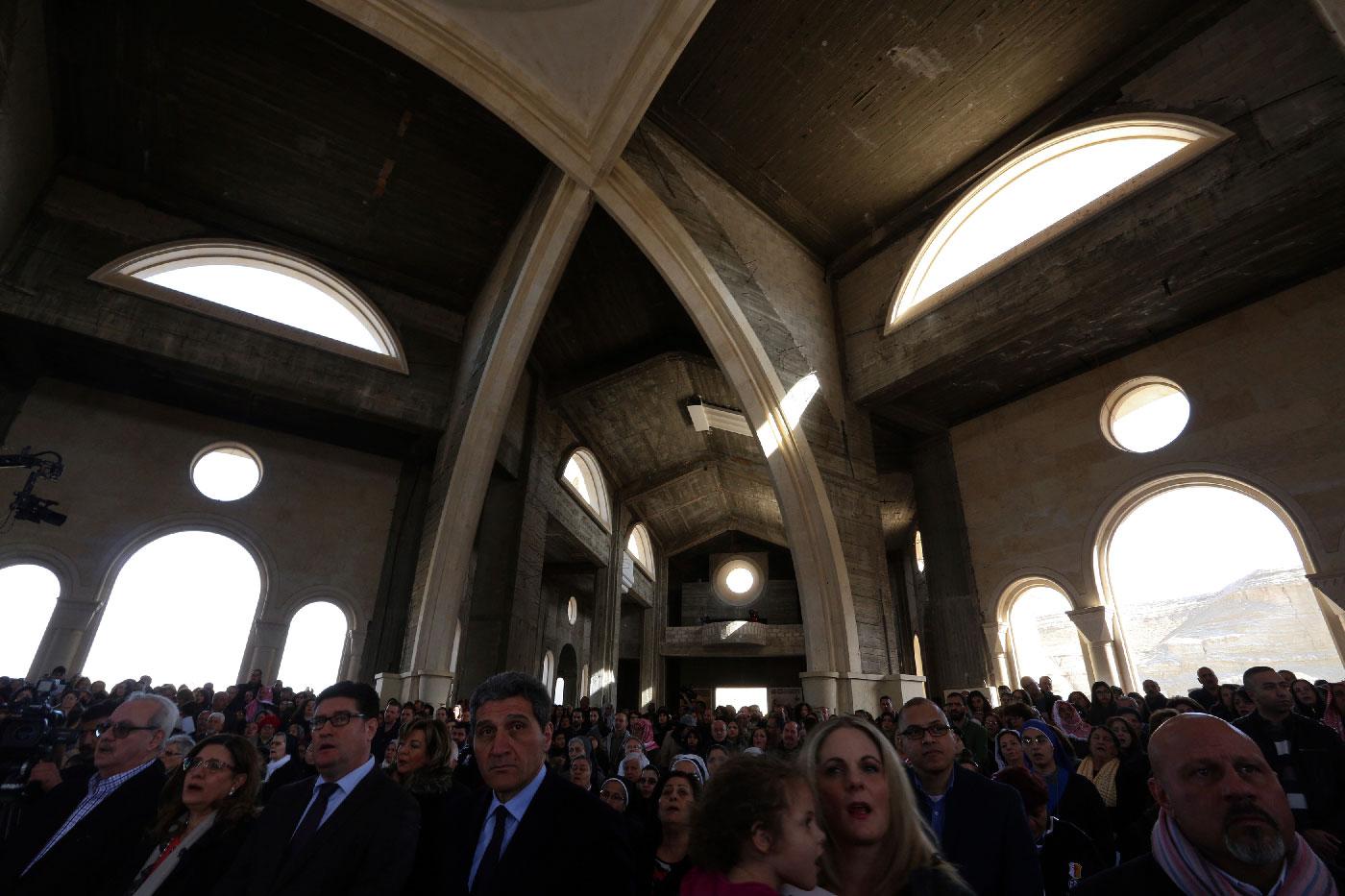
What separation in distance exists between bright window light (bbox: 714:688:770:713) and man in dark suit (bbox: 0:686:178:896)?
20.9 meters

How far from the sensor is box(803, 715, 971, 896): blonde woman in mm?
1393

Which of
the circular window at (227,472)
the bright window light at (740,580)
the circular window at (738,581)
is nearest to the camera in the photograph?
the circular window at (227,472)

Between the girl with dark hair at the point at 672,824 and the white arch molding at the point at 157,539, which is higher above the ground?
the white arch molding at the point at 157,539

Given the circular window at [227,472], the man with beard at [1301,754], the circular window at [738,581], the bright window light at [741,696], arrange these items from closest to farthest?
the man with beard at [1301,754], the circular window at [227,472], the bright window light at [741,696], the circular window at [738,581]

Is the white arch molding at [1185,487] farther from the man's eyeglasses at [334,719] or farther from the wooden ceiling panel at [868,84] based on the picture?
the man's eyeglasses at [334,719]

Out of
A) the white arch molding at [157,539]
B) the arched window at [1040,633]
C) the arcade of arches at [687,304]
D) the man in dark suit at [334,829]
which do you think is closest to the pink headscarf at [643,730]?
the arcade of arches at [687,304]

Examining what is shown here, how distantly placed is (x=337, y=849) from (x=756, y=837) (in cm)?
133

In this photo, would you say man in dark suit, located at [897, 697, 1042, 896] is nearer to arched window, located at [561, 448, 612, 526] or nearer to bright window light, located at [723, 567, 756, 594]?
arched window, located at [561, 448, 612, 526]

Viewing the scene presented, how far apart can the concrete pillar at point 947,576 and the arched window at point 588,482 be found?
752cm

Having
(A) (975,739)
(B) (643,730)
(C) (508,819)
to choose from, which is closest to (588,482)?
(B) (643,730)

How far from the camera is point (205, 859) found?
80.7 inches

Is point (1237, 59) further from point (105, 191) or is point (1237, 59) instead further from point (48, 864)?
point (105, 191)

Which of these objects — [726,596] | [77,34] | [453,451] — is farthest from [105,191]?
[726,596]

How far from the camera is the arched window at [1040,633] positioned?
32.8 ft
